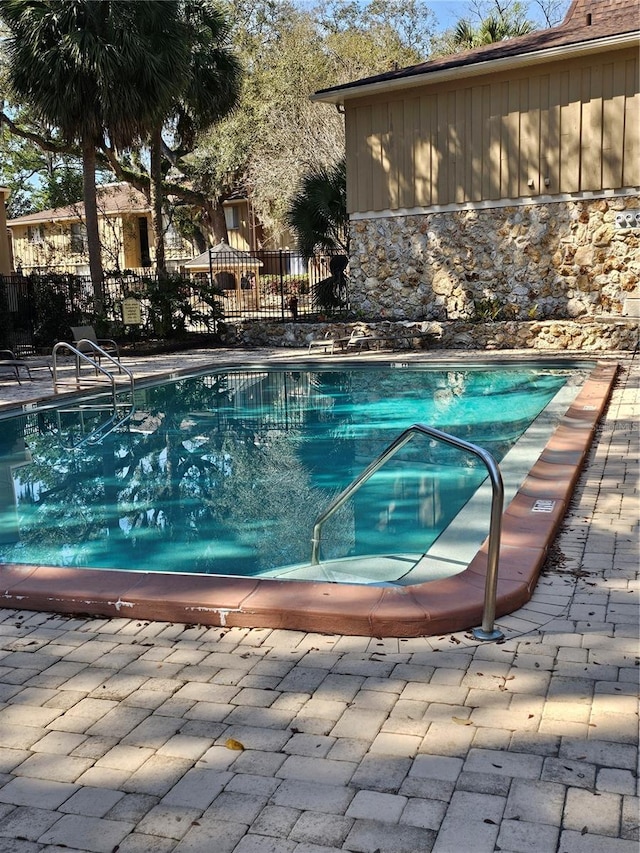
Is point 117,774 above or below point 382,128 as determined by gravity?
below

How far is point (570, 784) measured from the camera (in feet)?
8.20

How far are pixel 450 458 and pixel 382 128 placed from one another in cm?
1236

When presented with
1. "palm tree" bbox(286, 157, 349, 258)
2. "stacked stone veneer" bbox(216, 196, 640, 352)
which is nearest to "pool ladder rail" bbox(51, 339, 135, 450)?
"stacked stone veneer" bbox(216, 196, 640, 352)

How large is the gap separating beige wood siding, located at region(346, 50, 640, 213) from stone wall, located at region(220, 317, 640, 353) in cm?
284

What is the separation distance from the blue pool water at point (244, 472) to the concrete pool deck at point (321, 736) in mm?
1980

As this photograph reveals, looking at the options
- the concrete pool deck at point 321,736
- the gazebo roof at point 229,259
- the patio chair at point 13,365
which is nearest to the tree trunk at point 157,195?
the gazebo roof at point 229,259

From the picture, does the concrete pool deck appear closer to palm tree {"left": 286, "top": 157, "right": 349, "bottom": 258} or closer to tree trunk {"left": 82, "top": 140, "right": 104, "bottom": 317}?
tree trunk {"left": 82, "top": 140, "right": 104, "bottom": 317}

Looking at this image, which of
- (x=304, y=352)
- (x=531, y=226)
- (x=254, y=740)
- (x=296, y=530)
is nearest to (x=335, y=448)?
(x=296, y=530)

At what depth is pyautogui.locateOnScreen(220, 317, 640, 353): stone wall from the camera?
15688 millimetres

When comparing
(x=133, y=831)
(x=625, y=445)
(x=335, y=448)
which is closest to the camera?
(x=133, y=831)

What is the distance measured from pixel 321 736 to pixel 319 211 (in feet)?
59.5

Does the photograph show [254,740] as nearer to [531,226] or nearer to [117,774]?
[117,774]

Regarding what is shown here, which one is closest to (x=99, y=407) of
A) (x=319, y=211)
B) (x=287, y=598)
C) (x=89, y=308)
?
(x=89, y=308)

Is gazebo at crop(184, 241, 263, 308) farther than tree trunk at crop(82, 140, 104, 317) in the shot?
Yes
